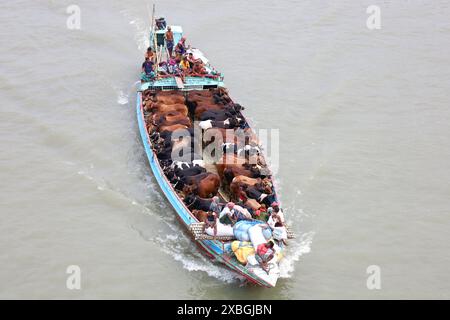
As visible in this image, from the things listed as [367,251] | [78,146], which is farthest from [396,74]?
[78,146]

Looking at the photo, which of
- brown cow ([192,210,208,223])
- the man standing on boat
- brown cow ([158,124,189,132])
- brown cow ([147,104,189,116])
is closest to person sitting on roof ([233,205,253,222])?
brown cow ([192,210,208,223])

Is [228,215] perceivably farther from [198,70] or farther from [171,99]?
[198,70]

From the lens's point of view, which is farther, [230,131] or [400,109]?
[400,109]

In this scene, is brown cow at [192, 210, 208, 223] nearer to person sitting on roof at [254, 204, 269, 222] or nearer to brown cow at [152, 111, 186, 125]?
person sitting on roof at [254, 204, 269, 222]

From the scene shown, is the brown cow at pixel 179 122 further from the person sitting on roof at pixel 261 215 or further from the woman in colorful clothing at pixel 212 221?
the person sitting on roof at pixel 261 215

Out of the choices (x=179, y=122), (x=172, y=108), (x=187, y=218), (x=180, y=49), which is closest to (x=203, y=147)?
(x=179, y=122)

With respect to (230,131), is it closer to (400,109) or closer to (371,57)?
(400,109)
